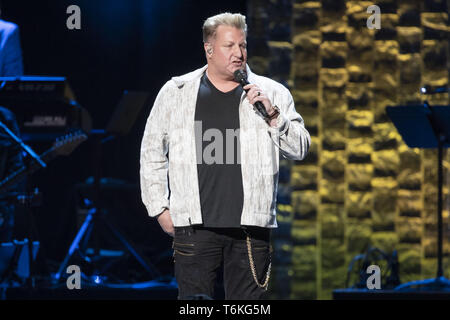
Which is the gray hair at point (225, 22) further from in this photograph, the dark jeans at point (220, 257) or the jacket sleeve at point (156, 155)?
the dark jeans at point (220, 257)

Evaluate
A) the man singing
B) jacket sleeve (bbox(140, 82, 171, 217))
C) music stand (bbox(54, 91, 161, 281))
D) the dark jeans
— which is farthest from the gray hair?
music stand (bbox(54, 91, 161, 281))

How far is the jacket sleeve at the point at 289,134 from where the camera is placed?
3259 mm

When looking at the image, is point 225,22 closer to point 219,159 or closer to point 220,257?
point 219,159

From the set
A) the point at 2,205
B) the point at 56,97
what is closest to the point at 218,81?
the point at 56,97

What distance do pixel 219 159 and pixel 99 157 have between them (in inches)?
117

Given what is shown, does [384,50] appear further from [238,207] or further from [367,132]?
[238,207]

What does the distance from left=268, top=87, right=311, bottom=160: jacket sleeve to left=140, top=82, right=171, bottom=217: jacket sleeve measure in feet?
1.68

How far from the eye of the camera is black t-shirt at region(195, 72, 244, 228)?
3.31 m

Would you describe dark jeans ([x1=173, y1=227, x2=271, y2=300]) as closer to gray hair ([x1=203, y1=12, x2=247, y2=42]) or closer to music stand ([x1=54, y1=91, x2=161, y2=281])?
gray hair ([x1=203, y1=12, x2=247, y2=42])

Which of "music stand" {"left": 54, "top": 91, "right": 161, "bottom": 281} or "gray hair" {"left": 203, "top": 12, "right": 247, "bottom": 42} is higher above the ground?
"gray hair" {"left": 203, "top": 12, "right": 247, "bottom": 42}

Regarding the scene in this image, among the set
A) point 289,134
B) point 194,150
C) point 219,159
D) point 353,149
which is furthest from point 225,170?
point 353,149

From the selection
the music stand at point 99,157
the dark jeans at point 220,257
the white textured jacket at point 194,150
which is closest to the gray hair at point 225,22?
the white textured jacket at point 194,150

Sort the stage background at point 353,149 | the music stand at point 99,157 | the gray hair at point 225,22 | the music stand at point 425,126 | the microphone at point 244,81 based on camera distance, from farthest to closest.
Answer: the stage background at point 353,149
the music stand at point 99,157
the music stand at point 425,126
the gray hair at point 225,22
the microphone at point 244,81

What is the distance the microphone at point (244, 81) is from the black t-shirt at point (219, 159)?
14 centimetres
